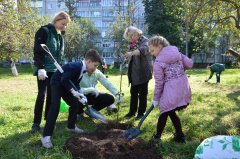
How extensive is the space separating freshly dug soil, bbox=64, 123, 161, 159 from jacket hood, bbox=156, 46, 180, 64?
1.24 m

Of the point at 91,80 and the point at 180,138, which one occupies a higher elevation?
the point at 91,80

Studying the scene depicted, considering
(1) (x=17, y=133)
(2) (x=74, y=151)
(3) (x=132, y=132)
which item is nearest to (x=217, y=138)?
(3) (x=132, y=132)

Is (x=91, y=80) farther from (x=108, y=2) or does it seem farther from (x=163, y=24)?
(x=108, y=2)

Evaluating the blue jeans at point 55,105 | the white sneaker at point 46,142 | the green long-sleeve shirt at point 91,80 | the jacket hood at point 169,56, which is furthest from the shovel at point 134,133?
the green long-sleeve shirt at point 91,80

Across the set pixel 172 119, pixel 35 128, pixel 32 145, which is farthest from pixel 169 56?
pixel 35 128

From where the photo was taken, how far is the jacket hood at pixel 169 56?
267 centimetres

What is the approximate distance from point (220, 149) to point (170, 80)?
1075mm

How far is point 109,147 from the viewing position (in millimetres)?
2680

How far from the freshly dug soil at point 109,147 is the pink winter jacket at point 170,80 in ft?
1.99

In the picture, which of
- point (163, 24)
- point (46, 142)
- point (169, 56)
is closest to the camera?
point (169, 56)

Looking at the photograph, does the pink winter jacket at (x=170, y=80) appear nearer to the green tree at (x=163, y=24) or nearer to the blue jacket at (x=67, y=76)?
the blue jacket at (x=67, y=76)

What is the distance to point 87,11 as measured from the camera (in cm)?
4172

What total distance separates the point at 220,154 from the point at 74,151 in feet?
5.82

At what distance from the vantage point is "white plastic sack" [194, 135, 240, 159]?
1879 millimetres
